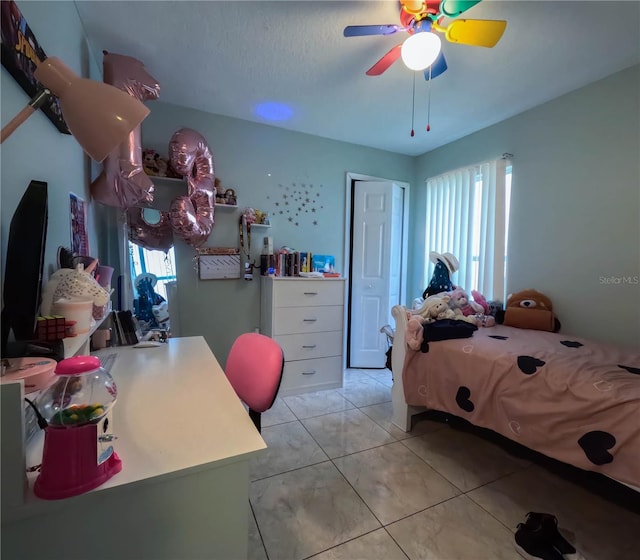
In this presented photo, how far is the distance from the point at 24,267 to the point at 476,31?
194 cm

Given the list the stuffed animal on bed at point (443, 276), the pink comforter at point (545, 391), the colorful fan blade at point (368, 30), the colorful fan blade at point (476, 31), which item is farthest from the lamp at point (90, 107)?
the stuffed animal on bed at point (443, 276)

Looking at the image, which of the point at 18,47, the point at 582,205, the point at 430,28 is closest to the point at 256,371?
the point at 18,47

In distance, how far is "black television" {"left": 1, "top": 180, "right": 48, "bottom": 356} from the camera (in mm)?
711

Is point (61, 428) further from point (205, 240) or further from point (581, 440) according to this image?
point (205, 240)

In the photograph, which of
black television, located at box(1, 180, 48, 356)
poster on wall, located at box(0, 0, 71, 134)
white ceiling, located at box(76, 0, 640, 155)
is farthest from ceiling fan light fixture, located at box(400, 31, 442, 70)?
black television, located at box(1, 180, 48, 356)

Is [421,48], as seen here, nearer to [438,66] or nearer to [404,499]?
[438,66]

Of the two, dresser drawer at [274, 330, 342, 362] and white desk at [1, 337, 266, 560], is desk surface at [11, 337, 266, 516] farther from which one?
dresser drawer at [274, 330, 342, 362]

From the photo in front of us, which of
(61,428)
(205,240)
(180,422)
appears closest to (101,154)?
(61,428)

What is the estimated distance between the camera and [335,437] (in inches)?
78.7

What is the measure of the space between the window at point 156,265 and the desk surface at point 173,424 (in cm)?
121

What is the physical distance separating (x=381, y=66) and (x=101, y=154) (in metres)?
1.59

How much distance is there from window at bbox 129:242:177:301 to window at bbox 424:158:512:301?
266cm

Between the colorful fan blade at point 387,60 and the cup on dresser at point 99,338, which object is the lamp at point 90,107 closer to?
the cup on dresser at point 99,338

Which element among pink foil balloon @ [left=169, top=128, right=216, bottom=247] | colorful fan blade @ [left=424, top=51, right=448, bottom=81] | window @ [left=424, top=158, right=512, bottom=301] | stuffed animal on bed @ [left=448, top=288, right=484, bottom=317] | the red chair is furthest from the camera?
window @ [left=424, top=158, right=512, bottom=301]
